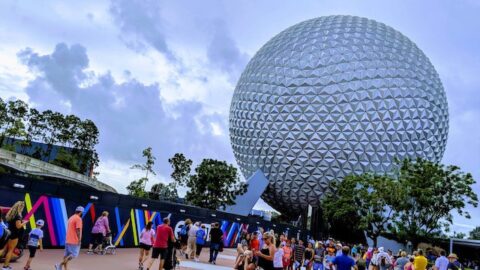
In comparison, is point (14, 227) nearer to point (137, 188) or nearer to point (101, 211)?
point (101, 211)

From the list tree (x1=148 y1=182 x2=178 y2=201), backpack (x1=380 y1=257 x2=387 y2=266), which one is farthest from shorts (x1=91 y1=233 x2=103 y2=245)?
tree (x1=148 y1=182 x2=178 y2=201)

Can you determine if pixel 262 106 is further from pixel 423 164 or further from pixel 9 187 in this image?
pixel 9 187

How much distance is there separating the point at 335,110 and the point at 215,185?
1484cm

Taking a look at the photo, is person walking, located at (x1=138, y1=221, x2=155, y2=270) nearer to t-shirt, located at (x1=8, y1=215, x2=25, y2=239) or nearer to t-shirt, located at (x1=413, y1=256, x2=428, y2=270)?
t-shirt, located at (x1=8, y1=215, x2=25, y2=239)

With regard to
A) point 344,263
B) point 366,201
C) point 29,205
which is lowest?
point 344,263

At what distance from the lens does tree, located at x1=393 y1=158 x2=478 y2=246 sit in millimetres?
27031

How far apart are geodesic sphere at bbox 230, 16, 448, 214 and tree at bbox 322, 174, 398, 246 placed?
1.90 meters

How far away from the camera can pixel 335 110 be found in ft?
117

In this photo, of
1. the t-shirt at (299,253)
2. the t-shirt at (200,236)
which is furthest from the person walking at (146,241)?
the t-shirt at (299,253)

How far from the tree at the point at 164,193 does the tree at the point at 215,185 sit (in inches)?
611

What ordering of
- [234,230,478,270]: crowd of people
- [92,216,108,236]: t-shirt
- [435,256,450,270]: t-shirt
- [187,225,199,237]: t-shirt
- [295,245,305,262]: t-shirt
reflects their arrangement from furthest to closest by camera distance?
[187,225,199,237]: t-shirt
[295,245,305,262]: t-shirt
[92,216,108,236]: t-shirt
[435,256,450,270]: t-shirt
[234,230,478,270]: crowd of people

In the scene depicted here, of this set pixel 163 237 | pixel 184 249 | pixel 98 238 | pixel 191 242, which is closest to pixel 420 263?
pixel 163 237

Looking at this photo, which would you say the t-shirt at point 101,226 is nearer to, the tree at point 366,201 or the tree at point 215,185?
the tree at point 366,201

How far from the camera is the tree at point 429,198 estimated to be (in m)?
27.0
